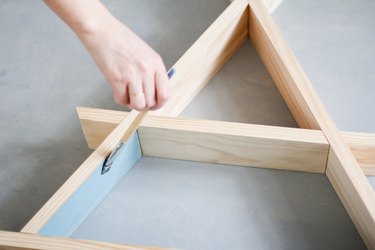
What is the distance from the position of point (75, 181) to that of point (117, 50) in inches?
13.3

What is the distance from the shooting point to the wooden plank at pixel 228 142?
1250mm

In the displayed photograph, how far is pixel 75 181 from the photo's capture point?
3.83ft

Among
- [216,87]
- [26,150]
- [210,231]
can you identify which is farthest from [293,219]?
[26,150]

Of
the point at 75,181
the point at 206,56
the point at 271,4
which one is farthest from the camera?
the point at 271,4

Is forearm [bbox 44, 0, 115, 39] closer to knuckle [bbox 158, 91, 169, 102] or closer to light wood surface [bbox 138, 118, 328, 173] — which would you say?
knuckle [bbox 158, 91, 169, 102]

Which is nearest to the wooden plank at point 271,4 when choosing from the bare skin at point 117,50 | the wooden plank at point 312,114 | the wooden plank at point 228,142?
the wooden plank at point 312,114

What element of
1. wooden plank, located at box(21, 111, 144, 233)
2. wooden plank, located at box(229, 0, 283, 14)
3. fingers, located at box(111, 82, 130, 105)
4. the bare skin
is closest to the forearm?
the bare skin

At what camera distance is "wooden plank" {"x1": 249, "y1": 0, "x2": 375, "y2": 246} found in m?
1.13

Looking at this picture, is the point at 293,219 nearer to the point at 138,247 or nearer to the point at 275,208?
the point at 275,208

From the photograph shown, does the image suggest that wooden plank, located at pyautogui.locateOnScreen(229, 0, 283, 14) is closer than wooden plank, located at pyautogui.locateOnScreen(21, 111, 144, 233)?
No

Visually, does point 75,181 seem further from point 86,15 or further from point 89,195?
point 86,15

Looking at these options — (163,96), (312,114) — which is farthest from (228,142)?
(163,96)

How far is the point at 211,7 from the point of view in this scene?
1.86 meters

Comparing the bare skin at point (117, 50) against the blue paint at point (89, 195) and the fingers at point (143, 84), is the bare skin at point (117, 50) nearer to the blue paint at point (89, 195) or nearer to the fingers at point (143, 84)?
the fingers at point (143, 84)
